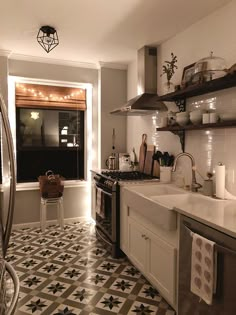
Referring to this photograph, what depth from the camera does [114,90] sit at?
413 cm

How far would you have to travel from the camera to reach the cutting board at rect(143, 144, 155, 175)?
3.42 metres

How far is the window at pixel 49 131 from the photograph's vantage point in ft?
13.1

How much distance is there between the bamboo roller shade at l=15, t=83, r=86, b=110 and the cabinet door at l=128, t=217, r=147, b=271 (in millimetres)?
2325

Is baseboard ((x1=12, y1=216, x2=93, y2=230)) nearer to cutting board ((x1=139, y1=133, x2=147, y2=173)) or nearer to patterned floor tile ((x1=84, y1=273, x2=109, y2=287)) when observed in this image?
cutting board ((x1=139, y1=133, x2=147, y2=173))

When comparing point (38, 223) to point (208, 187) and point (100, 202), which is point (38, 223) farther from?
point (208, 187)

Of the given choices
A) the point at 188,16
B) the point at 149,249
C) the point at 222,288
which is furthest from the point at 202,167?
the point at 188,16

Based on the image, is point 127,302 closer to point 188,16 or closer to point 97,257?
point 97,257

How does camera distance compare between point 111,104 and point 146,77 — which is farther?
point 111,104

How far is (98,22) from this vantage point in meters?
2.63

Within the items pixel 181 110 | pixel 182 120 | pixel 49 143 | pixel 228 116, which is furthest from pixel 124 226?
pixel 49 143

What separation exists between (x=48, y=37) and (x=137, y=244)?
2.48 metres

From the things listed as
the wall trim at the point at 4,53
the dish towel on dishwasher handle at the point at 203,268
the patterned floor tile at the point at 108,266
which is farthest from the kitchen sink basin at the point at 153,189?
the wall trim at the point at 4,53

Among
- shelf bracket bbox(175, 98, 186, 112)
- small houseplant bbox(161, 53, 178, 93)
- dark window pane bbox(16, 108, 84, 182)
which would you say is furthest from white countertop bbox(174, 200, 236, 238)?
dark window pane bbox(16, 108, 84, 182)

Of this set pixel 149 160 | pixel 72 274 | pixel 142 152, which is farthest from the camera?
pixel 142 152
